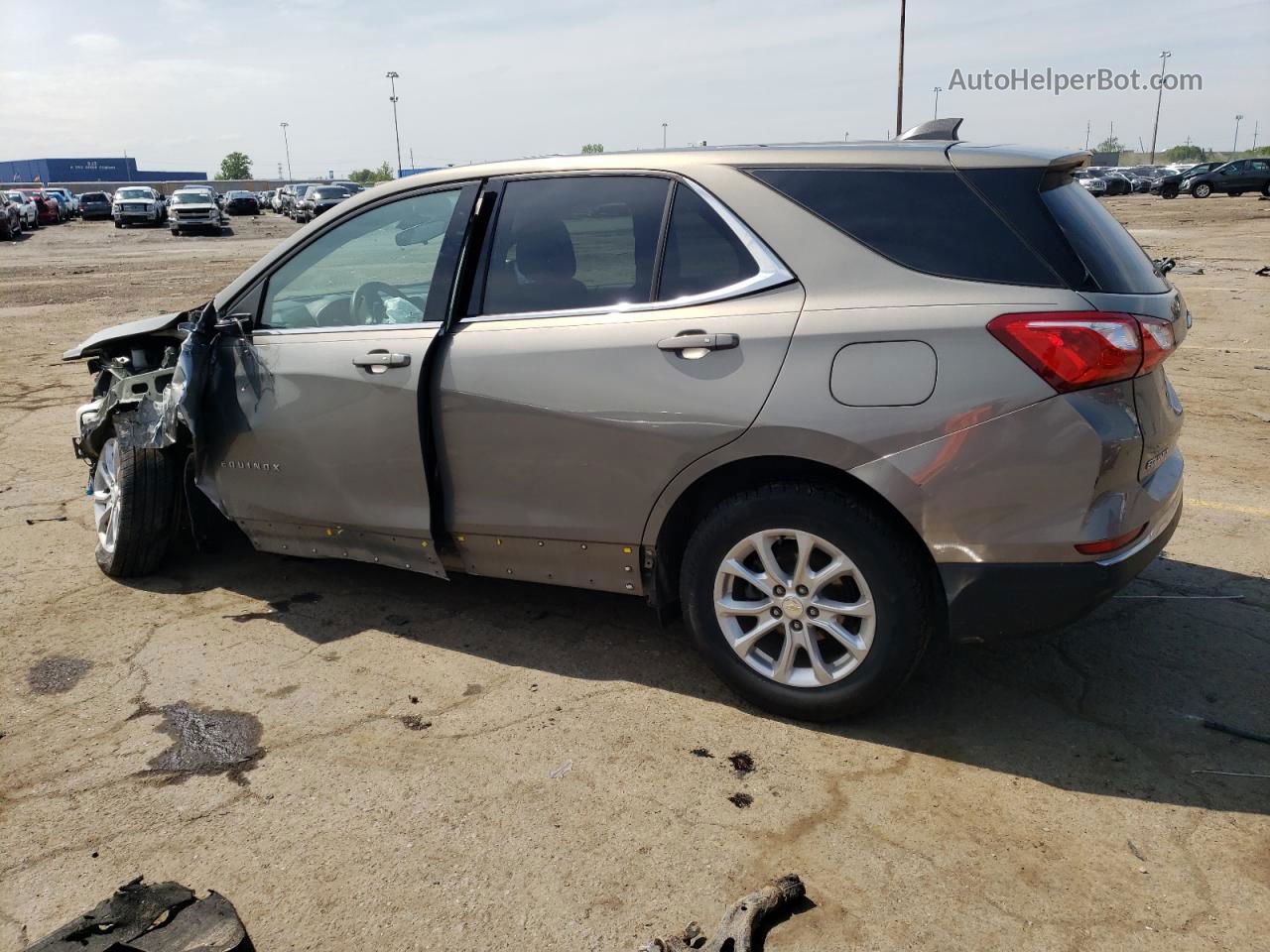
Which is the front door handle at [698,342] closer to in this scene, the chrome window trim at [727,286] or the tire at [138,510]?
the chrome window trim at [727,286]

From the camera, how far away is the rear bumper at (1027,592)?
303 cm

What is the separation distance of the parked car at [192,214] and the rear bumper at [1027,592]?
43.3 meters

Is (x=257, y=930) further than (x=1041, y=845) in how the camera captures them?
No

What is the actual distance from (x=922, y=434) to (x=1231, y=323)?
10.7m

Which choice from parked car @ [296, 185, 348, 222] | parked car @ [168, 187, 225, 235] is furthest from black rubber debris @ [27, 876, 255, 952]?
parked car @ [168, 187, 225, 235]

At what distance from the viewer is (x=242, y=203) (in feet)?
196

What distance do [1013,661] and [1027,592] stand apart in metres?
0.93

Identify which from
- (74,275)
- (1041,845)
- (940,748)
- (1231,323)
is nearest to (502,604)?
(940,748)

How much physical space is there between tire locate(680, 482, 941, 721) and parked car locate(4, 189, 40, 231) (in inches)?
1879

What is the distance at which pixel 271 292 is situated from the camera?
14.4ft

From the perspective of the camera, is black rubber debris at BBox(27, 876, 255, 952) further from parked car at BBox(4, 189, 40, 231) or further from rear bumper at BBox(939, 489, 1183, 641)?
parked car at BBox(4, 189, 40, 231)

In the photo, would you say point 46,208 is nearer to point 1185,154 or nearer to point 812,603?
point 812,603

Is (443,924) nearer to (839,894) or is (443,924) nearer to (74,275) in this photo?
(839,894)

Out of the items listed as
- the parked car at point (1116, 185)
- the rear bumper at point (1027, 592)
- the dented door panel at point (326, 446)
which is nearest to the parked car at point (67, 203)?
the parked car at point (1116, 185)
